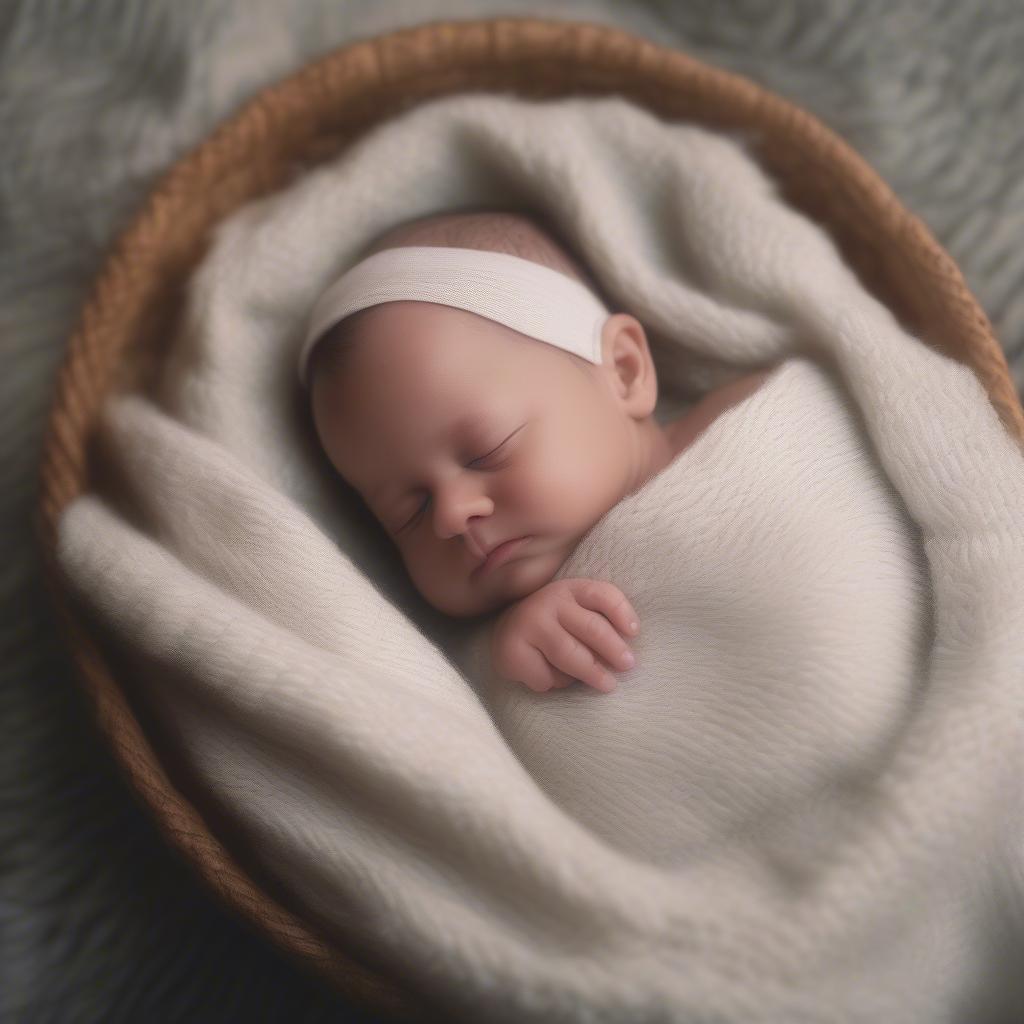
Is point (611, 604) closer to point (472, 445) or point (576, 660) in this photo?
point (576, 660)

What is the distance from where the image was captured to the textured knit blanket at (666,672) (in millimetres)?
670

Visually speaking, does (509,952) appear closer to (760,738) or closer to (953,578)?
(760,738)

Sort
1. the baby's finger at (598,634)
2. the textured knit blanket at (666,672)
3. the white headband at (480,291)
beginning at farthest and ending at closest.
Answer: the white headband at (480,291) → the baby's finger at (598,634) → the textured knit blanket at (666,672)

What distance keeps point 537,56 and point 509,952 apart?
0.99 m

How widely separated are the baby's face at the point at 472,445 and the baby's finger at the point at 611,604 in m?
0.08

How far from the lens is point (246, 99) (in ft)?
4.05

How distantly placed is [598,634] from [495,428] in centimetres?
22

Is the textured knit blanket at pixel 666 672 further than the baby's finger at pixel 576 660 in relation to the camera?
No

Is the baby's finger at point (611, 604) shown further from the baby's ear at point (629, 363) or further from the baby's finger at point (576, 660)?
the baby's ear at point (629, 363)

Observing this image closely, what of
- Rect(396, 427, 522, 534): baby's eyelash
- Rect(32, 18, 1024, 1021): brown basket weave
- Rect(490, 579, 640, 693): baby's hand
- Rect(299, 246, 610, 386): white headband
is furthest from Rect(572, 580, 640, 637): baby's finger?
Rect(32, 18, 1024, 1021): brown basket weave

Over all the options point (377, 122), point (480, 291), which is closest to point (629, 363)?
point (480, 291)

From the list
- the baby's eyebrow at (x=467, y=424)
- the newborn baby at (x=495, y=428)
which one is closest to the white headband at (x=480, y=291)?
the newborn baby at (x=495, y=428)

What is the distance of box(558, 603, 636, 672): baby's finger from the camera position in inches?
33.1

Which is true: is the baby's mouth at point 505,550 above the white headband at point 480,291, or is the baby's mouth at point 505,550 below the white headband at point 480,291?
below
